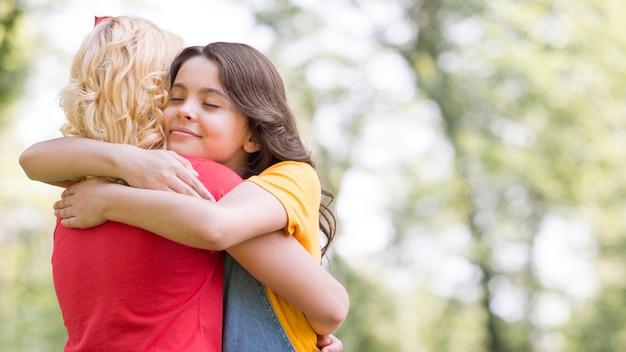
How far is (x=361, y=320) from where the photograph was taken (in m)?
15.5

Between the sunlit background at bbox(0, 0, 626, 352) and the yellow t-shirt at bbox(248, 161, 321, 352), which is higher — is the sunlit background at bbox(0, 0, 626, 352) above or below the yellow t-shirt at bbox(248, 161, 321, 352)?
below

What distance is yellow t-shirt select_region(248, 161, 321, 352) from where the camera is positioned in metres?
2.10

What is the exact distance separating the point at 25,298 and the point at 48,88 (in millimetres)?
5406

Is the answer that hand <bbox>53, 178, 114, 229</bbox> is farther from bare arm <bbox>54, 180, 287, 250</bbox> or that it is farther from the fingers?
the fingers

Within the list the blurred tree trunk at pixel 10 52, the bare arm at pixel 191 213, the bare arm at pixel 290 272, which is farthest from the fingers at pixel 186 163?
the blurred tree trunk at pixel 10 52

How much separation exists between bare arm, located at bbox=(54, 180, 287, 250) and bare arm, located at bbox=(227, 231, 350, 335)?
42mm

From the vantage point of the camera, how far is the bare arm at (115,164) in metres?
2.04

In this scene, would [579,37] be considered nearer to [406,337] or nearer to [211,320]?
[406,337]

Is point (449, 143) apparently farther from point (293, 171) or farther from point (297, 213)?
point (297, 213)

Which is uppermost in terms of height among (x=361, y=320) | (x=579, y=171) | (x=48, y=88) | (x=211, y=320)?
(x=211, y=320)

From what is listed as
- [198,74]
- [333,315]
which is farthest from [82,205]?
[333,315]

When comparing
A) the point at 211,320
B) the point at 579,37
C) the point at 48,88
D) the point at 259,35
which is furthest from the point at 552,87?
the point at 211,320

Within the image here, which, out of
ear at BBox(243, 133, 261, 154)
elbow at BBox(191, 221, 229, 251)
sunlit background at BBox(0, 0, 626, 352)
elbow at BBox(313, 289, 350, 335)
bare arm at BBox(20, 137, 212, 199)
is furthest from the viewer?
sunlit background at BBox(0, 0, 626, 352)

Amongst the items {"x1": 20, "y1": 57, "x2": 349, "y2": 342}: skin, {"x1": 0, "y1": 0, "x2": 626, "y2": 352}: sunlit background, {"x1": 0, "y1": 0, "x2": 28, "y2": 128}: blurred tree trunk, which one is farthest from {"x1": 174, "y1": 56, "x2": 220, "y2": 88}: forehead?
{"x1": 0, "y1": 0, "x2": 626, "y2": 352}: sunlit background
